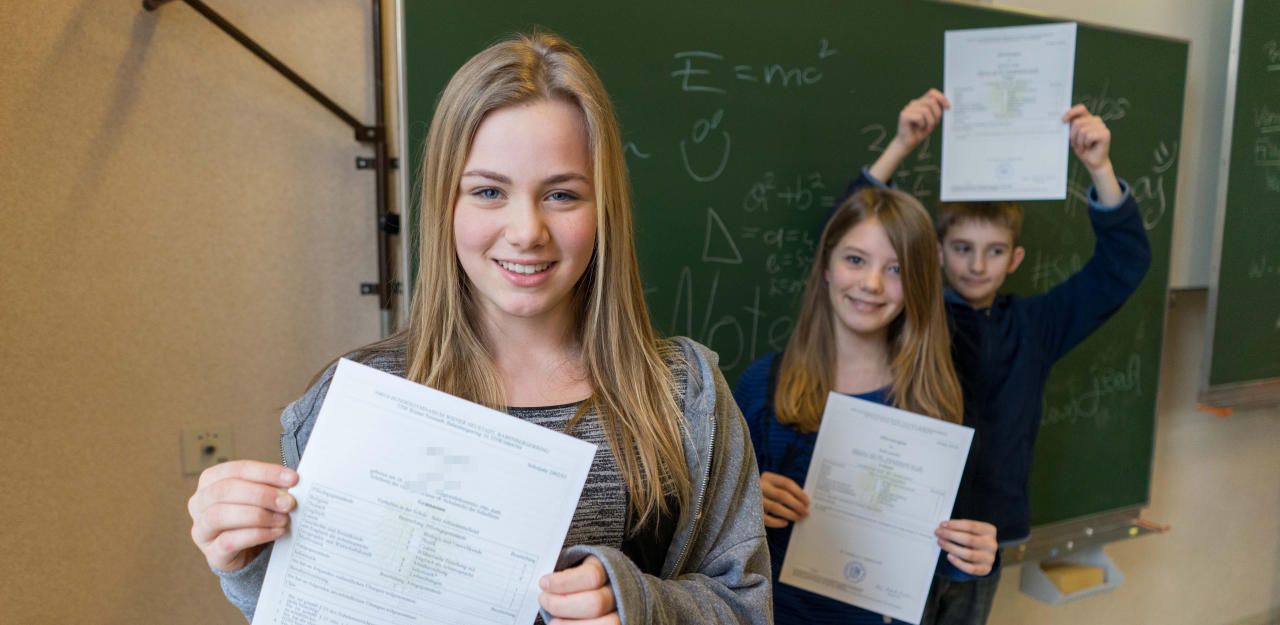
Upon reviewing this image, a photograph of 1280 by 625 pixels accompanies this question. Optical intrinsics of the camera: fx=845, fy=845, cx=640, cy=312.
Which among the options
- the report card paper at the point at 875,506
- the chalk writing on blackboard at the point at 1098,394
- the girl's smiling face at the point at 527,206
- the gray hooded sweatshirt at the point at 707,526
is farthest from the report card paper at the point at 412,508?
the chalk writing on blackboard at the point at 1098,394

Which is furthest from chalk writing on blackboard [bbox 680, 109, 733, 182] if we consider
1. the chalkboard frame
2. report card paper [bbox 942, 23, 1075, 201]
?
the chalkboard frame

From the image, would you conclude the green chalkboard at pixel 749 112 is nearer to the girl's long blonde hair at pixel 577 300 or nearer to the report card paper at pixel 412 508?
the girl's long blonde hair at pixel 577 300

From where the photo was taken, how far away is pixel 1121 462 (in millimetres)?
2568

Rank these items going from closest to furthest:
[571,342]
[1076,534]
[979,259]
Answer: [571,342] < [979,259] < [1076,534]

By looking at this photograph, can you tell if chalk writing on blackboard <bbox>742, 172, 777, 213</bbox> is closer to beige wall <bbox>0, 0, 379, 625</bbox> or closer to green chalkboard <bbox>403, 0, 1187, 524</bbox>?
green chalkboard <bbox>403, 0, 1187, 524</bbox>

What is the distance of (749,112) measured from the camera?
1883 mm

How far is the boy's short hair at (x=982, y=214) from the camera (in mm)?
1979

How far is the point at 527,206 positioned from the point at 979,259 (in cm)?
139

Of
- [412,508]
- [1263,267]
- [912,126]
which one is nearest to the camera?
[412,508]

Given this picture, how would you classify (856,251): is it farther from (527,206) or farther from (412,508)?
(412,508)

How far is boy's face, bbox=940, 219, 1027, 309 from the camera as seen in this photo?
1939mm

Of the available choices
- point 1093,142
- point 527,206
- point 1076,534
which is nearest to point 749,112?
point 1093,142

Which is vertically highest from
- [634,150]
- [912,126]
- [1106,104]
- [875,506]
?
[1106,104]

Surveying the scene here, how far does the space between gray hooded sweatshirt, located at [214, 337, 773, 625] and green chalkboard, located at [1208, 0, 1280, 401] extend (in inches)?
93.6
